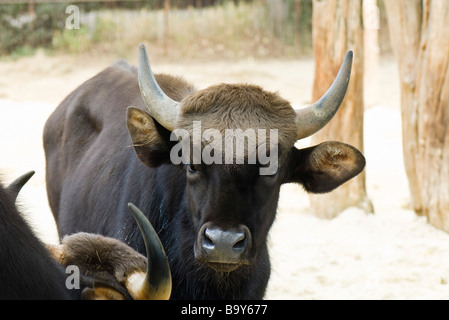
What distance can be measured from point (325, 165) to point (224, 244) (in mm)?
1197

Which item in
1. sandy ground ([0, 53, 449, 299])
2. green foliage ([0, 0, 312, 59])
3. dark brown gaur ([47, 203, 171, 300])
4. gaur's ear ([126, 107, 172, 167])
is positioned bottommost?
sandy ground ([0, 53, 449, 299])

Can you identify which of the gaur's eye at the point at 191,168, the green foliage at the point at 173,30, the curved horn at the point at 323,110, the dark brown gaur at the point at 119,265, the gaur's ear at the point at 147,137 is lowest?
the green foliage at the point at 173,30

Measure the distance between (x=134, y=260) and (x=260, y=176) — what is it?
143 cm

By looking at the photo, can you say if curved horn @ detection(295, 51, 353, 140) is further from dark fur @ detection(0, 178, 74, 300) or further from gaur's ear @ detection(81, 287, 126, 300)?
dark fur @ detection(0, 178, 74, 300)

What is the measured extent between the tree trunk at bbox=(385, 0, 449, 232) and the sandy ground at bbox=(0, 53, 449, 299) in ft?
1.28

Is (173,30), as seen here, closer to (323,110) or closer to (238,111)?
(323,110)

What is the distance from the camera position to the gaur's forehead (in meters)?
4.58

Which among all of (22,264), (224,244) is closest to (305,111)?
(224,244)

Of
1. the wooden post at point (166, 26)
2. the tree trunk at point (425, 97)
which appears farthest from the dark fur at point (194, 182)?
the wooden post at point (166, 26)

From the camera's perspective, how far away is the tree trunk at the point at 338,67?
8945 mm

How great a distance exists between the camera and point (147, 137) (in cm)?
487

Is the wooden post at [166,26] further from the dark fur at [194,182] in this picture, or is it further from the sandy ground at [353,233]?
the dark fur at [194,182]

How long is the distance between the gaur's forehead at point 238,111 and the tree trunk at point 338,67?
4.12 meters
